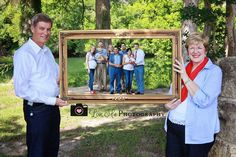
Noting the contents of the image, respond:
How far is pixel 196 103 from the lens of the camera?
3.30 metres

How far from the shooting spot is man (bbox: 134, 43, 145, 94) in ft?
13.0

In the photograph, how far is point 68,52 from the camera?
4.04 metres

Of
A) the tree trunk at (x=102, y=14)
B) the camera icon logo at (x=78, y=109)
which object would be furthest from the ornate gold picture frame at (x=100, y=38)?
the tree trunk at (x=102, y=14)

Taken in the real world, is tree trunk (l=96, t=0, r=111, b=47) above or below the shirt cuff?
above

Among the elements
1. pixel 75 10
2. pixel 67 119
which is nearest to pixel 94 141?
pixel 67 119

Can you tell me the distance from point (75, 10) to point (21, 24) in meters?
9.21

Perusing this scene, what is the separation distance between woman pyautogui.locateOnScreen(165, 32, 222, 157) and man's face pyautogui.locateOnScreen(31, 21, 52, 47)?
3.99 ft

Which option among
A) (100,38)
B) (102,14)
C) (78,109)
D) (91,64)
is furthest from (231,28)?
(102,14)

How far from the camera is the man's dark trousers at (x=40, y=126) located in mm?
3830

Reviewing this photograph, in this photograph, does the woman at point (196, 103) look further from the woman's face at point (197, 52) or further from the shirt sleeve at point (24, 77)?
the shirt sleeve at point (24, 77)

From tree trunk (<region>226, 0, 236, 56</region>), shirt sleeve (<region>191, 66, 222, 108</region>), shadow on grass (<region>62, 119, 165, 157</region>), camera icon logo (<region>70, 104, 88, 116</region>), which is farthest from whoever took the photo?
shadow on grass (<region>62, 119, 165, 157</region>)

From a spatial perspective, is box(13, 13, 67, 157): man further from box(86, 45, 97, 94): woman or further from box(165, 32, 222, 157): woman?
box(165, 32, 222, 157): woman

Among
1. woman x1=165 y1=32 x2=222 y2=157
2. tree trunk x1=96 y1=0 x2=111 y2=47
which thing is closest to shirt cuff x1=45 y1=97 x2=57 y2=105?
woman x1=165 y1=32 x2=222 y2=157

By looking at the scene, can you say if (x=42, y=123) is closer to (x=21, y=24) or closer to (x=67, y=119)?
(x=67, y=119)
